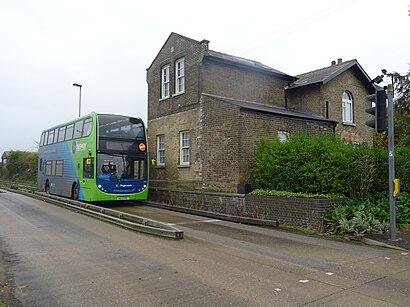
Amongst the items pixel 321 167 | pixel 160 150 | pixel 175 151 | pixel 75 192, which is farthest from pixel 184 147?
pixel 321 167

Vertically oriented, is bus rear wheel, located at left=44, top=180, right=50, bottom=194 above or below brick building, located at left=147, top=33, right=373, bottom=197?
below

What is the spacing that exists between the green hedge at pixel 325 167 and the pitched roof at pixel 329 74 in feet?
28.9

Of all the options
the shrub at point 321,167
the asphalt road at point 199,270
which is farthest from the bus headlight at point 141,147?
the asphalt road at point 199,270

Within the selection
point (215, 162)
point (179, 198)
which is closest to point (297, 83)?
point (215, 162)

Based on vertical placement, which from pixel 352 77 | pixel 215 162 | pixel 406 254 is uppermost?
pixel 352 77

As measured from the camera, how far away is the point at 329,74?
20.5 metres

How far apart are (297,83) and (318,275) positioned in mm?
17548

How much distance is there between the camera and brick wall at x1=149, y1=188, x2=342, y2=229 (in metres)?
10.4

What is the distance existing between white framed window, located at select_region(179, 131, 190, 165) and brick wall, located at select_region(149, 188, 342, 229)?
2189 mm

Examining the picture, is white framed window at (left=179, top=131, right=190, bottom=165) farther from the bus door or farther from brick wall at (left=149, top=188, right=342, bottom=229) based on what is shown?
the bus door

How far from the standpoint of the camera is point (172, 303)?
4645mm

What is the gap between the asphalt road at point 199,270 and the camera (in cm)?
488

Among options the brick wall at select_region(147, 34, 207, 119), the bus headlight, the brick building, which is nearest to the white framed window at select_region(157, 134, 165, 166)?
the brick building

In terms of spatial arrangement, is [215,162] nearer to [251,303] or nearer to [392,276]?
[392,276]
